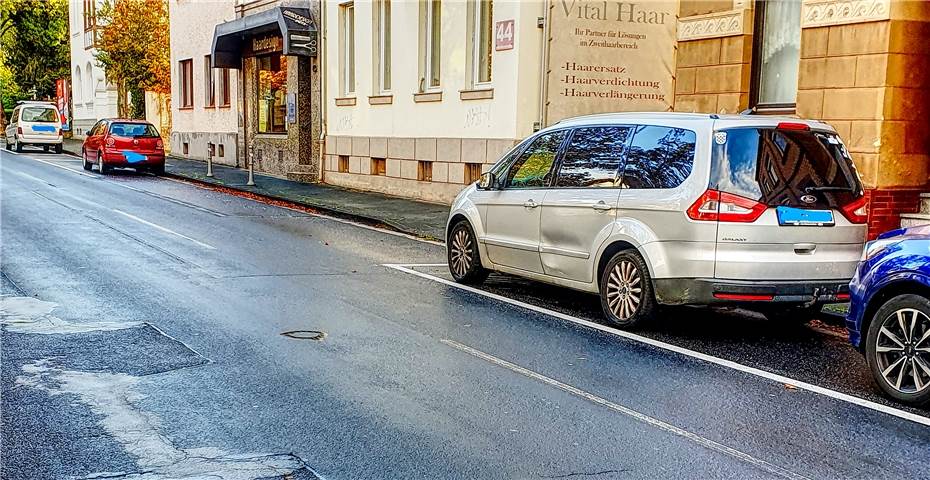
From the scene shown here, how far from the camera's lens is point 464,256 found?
10.6 meters

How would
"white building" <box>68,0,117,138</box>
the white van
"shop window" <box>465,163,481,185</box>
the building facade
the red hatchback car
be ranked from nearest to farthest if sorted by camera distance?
"shop window" <box>465,163,481,185</box>
the building facade
the red hatchback car
the white van
"white building" <box>68,0,117,138</box>

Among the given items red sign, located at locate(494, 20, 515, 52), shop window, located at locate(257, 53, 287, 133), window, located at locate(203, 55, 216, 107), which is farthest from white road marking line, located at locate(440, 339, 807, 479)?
window, located at locate(203, 55, 216, 107)

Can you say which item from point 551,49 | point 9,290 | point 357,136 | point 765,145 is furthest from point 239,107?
point 765,145

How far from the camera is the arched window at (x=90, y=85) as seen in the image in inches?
2057

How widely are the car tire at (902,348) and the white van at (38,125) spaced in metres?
A: 40.4

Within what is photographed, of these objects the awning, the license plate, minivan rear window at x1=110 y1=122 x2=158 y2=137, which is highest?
the awning

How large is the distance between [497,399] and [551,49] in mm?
11271

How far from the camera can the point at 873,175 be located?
1211cm

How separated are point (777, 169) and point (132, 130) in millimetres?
24556

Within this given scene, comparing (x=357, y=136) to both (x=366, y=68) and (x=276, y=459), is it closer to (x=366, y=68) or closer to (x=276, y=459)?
(x=366, y=68)

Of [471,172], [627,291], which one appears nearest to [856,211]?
[627,291]

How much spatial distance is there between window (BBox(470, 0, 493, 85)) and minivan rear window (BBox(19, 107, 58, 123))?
27.9 meters

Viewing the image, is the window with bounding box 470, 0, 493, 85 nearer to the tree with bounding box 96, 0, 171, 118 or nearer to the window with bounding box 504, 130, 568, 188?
the window with bounding box 504, 130, 568, 188

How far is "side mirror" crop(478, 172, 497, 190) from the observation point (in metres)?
10.1
